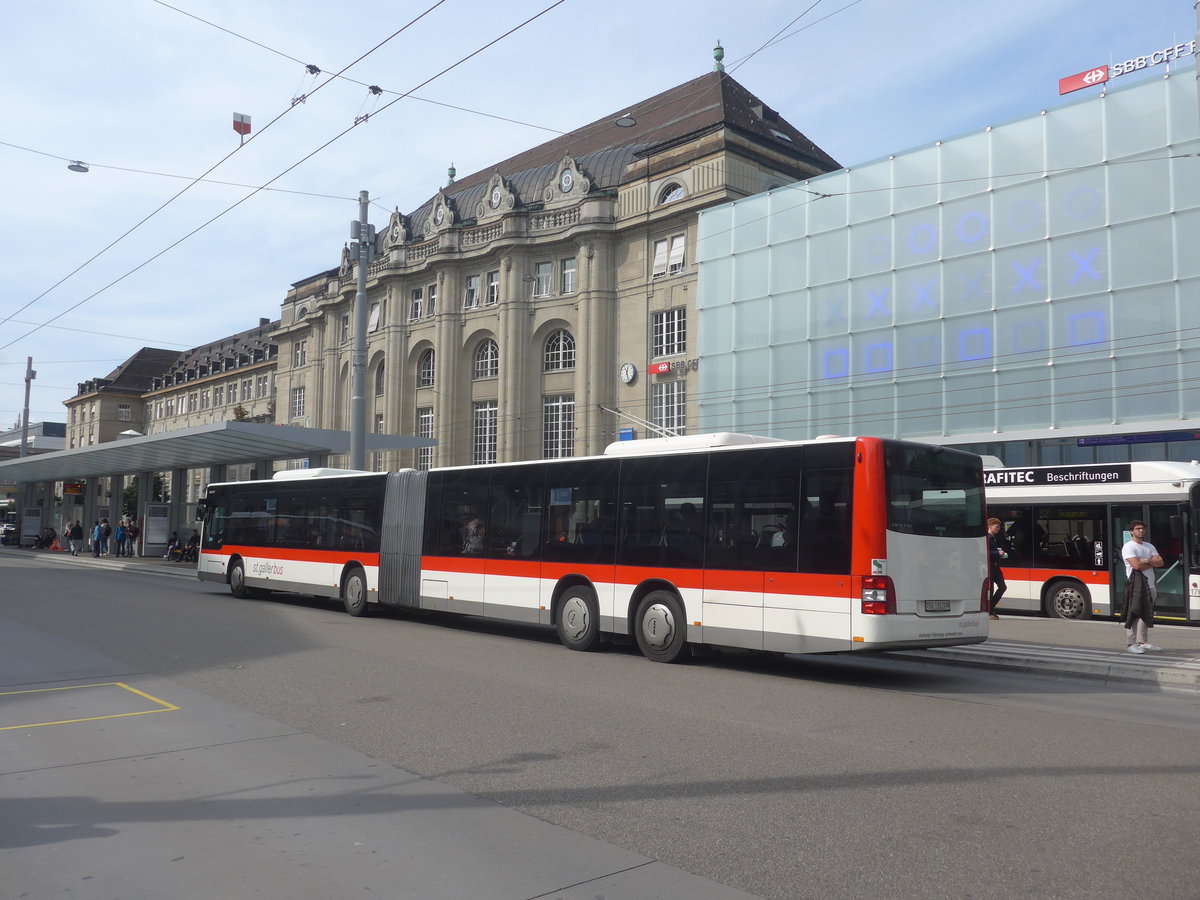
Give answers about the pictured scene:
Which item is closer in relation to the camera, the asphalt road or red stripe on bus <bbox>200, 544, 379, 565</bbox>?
the asphalt road

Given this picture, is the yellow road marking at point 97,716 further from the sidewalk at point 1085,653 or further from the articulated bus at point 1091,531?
the articulated bus at point 1091,531

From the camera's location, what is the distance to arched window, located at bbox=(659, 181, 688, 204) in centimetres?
4269

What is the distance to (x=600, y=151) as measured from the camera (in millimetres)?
52000

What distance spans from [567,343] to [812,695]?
3866 cm

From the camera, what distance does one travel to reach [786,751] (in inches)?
282

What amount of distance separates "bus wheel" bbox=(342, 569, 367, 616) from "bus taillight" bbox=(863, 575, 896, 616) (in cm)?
1105

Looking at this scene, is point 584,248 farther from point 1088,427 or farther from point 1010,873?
point 1010,873

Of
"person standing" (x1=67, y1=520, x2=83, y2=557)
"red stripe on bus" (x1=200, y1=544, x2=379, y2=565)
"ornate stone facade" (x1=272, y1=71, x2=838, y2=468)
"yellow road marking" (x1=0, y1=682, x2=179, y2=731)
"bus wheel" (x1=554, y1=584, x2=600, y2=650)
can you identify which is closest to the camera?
"yellow road marking" (x1=0, y1=682, x2=179, y2=731)

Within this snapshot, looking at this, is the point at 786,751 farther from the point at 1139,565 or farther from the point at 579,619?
the point at 1139,565

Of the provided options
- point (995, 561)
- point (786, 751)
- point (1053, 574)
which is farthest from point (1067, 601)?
point (786, 751)

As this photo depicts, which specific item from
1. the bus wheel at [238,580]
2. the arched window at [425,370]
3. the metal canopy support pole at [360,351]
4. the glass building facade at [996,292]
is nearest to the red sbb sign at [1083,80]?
the glass building facade at [996,292]

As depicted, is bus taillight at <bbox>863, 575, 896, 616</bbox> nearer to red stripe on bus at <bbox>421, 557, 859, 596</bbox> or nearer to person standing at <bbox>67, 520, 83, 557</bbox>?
red stripe on bus at <bbox>421, 557, 859, 596</bbox>

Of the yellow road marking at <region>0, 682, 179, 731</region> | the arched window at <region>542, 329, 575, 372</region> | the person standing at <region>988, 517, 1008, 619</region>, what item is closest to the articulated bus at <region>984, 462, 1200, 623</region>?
the person standing at <region>988, 517, 1008, 619</region>

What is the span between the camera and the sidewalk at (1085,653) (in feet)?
37.4
